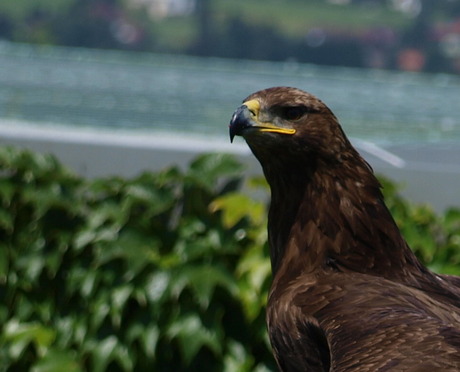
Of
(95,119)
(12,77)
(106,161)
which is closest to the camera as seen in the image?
(106,161)

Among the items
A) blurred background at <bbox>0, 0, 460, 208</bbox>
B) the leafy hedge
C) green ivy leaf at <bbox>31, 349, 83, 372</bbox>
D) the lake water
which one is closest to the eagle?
the leafy hedge

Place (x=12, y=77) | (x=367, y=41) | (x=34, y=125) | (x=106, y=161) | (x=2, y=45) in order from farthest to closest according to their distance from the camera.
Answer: (x=2, y=45), (x=367, y=41), (x=12, y=77), (x=34, y=125), (x=106, y=161)

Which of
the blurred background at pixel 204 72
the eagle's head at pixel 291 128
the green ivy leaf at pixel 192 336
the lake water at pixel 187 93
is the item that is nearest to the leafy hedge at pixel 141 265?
the green ivy leaf at pixel 192 336

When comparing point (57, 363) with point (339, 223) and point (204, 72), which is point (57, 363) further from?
point (204, 72)

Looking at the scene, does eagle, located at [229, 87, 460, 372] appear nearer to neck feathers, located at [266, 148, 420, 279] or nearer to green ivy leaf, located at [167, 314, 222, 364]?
neck feathers, located at [266, 148, 420, 279]

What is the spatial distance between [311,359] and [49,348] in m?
2.03

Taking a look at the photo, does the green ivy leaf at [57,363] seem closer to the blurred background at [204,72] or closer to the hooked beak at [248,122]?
the blurred background at [204,72]

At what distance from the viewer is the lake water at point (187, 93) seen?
827cm

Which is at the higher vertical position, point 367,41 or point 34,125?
point 34,125

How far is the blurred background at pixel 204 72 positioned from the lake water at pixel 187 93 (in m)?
0.02

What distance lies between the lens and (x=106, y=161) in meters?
6.49

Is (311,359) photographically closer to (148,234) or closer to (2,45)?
(148,234)

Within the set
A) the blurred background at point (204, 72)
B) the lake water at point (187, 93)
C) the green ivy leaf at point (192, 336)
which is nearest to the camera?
the green ivy leaf at point (192, 336)

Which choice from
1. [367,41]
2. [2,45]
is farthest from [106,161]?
[2,45]
